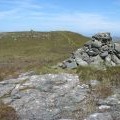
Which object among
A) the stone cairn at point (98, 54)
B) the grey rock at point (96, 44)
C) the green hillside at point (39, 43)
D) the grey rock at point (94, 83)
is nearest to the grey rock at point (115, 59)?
the stone cairn at point (98, 54)

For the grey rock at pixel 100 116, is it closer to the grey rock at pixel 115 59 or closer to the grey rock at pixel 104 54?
the grey rock at pixel 115 59

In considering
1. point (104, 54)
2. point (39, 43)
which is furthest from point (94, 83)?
point (39, 43)

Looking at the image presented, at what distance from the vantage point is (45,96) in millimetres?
26953

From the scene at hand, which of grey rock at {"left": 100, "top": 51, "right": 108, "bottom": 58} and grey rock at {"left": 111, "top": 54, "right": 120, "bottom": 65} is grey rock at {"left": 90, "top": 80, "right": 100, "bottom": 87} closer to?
grey rock at {"left": 111, "top": 54, "right": 120, "bottom": 65}

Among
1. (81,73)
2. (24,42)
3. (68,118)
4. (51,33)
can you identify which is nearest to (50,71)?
(81,73)

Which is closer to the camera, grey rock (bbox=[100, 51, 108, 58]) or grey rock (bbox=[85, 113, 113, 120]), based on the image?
grey rock (bbox=[85, 113, 113, 120])

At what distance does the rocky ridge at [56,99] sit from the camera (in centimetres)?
2325

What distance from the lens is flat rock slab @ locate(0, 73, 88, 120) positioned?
23.8 m

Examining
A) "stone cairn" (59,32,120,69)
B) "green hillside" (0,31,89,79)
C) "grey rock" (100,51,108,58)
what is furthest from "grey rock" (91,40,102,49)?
"green hillside" (0,31,89,79)

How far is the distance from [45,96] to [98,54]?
11.9 metres

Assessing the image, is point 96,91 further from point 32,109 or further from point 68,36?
point 68,36

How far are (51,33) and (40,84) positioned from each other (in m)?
78.4

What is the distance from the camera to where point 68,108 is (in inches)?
963

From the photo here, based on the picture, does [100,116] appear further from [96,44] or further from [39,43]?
[39,43]
